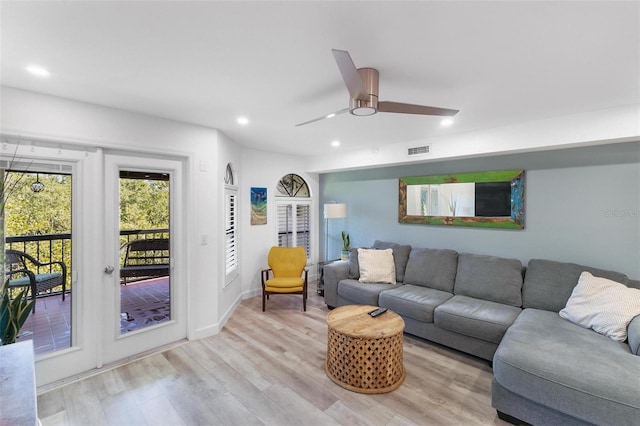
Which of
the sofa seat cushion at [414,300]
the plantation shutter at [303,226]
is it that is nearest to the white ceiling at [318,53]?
the sofa seat cushion at [414,300]

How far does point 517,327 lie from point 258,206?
12.8ft

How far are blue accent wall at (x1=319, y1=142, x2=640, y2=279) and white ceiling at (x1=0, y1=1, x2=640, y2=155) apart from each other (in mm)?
720

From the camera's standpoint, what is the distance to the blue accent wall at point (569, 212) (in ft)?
9.64

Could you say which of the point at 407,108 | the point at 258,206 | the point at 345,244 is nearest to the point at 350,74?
the point at 407,108

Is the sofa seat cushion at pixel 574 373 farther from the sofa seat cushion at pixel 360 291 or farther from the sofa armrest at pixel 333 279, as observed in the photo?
the sofa armrest at pixel 333 279

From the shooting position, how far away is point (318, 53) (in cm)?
178

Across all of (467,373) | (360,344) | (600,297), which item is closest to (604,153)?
(600,297)

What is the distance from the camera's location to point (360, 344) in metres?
2.49

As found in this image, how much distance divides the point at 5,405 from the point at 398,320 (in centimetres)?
260

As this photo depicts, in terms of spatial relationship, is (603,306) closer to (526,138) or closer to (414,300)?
(414,300)

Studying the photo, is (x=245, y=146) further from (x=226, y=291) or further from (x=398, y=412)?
(x=398, y=412)

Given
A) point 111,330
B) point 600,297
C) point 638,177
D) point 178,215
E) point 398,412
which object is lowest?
point 398,412

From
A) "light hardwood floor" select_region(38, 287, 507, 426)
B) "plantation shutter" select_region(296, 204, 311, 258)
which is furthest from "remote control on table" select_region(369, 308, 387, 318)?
"plantation shutter" select_region(296, 204, 311, 258)

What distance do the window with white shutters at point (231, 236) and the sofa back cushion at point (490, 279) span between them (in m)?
3.08
